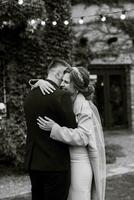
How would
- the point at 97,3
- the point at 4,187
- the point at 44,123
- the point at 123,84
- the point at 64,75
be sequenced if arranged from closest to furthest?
the point at 44,123 → the point at 64,75 → the point at 4,187 → the point at 97,3 → the point at 123,84

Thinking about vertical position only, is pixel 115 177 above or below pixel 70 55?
below

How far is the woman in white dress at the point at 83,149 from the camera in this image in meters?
2.73

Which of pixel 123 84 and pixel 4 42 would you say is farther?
pixel 123 84

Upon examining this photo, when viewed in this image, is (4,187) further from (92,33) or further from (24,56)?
(92,33)

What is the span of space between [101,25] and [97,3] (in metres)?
0.68

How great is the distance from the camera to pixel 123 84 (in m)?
12.4

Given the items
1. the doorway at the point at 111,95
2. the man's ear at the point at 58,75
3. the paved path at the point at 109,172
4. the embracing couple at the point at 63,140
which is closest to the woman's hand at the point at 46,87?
the embracing couple at the point at 63,140

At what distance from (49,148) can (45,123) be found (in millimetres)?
179

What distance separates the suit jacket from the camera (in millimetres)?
2582

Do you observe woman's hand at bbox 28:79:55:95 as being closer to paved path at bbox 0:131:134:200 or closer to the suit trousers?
the suit trousers

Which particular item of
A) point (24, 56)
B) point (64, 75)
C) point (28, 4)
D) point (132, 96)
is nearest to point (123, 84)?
point (132, 96)

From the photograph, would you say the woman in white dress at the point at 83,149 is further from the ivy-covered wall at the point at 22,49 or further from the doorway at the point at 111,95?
the doorway at the point at 111,95

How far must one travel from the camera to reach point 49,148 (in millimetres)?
2604

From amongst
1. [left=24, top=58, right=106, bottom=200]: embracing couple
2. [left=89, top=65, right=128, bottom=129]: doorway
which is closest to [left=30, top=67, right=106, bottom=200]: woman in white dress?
[left=24, top=58, right=106, bottom=200]: embracing couple
